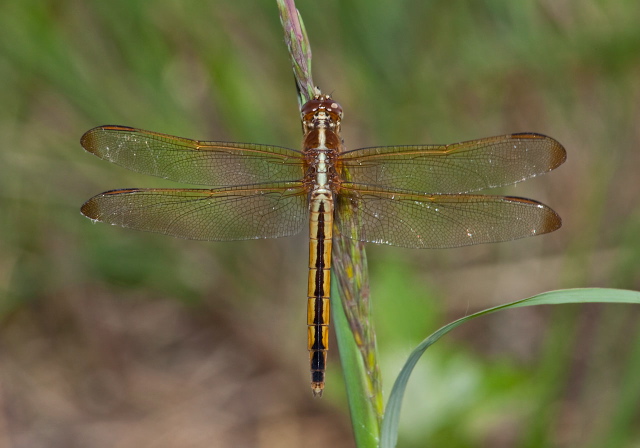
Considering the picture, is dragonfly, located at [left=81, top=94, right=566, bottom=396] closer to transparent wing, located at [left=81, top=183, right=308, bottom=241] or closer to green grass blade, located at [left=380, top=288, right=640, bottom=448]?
transparent wing, located at [left=81, top=183, right=308, bottom=241]

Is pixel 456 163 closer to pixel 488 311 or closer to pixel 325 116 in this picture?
pixel 325 116

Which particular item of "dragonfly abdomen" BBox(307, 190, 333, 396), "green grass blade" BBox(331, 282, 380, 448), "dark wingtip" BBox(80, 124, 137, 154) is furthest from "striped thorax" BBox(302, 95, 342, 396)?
"dark wingtip" BBox(80, 124, 137, 154)

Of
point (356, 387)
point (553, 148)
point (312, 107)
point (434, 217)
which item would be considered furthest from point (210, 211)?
point (553, 148)

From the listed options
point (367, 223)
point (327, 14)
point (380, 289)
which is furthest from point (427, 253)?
point (367, 223)

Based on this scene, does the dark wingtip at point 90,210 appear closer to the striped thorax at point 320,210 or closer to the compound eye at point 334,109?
the striped thorax at point 320,210

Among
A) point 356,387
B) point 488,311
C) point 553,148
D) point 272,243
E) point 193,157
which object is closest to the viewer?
point 488,311
